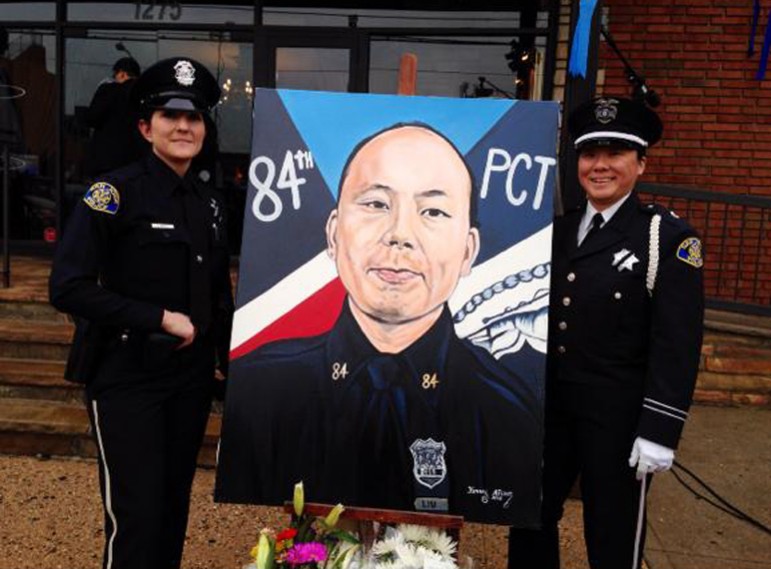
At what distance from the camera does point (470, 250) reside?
6.56ft

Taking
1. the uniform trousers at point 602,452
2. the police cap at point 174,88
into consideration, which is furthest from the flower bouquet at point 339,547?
the police cap at point 174,88

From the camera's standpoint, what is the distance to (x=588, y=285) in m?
2.09

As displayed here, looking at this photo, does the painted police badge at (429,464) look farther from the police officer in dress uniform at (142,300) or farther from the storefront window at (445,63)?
the storefront window at (445,63)

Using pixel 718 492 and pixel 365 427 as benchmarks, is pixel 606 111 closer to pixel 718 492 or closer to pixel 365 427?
pixel 365 427

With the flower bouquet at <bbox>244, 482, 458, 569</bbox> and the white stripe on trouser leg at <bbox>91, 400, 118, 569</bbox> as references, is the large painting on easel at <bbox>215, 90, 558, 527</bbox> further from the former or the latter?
the white stripe on trouser leg at <bbox>91, 400, 118, 569</bbox>

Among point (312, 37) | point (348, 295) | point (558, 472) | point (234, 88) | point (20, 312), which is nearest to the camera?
point (348, 295)

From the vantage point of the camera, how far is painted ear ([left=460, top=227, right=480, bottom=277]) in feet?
6.55

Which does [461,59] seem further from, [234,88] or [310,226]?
[310,226]

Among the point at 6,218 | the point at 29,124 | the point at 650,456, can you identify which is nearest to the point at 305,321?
the point at 650,456

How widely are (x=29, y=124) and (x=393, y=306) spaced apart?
6.15m

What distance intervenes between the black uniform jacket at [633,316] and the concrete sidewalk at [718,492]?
139 cm

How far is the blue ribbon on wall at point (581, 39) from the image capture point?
9.00 feet

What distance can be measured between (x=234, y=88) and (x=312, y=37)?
0.91 metres

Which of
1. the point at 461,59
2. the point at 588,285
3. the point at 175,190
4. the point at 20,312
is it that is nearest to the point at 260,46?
the point at 461,59
